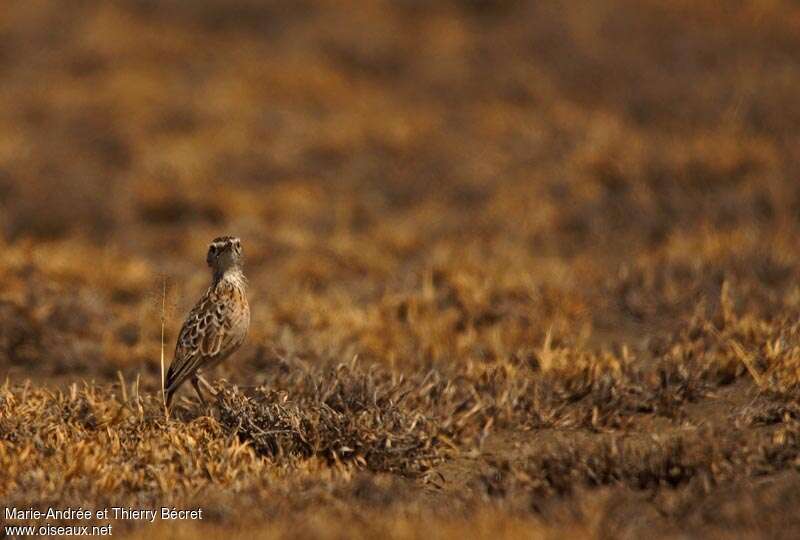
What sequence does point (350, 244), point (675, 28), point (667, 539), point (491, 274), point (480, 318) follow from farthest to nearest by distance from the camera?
point (675, 28) → point (350, 244) → point (491, 274) → point (480, 318) → point (667, 539)

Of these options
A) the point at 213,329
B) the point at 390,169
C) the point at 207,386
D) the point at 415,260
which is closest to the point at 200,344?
the point at 213,329

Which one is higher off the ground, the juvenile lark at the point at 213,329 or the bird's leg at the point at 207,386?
the juvenile lark at the point at 213,329

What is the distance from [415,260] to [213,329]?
4.11 m

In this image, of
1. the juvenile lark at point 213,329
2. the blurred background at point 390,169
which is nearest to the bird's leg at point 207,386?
the juvenile lark at point 213,329

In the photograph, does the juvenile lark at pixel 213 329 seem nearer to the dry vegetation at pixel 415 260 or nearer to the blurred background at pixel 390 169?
the dry vegetation at pixel 415 260

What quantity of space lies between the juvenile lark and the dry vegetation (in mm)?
158

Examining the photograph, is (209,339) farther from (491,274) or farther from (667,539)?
(491,274)

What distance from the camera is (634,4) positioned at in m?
16.7

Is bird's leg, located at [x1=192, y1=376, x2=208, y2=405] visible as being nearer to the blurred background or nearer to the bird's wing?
the bird's wing

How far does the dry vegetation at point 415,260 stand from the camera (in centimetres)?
479

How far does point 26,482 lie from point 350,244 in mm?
5436

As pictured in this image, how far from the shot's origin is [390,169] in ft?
41.3

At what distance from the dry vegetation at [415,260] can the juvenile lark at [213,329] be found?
158mm

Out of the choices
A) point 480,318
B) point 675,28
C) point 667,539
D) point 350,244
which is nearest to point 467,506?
point 667,539
